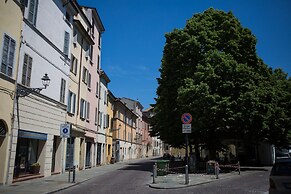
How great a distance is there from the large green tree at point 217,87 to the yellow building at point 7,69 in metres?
11.7

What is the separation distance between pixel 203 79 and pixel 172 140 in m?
7.97

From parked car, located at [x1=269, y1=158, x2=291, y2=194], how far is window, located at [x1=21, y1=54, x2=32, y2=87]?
42.7ft

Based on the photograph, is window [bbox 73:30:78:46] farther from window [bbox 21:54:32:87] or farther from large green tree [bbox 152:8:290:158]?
window [bbox 21:54:32:87]

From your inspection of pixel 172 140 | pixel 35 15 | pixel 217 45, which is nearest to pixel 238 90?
pixel 217 45

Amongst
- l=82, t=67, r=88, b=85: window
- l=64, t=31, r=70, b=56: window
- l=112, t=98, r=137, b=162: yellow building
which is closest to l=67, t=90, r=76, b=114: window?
l=64, t=31, r=70, b=56: window

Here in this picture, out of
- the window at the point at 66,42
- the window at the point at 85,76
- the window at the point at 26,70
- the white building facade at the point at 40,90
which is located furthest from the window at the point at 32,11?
the window at the point at 85,76

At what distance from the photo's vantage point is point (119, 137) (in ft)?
156

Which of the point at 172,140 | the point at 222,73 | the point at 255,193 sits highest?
the point at 222,73

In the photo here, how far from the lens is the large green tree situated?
20625 mm

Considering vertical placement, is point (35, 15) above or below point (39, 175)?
above

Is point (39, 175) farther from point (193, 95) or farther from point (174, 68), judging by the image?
point (174, 68)

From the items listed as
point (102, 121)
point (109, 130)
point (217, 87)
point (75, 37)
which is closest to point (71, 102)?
point (75, 37)

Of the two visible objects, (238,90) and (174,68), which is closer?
(238,90)

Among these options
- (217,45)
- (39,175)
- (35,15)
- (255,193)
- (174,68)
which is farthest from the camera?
(174,68)
